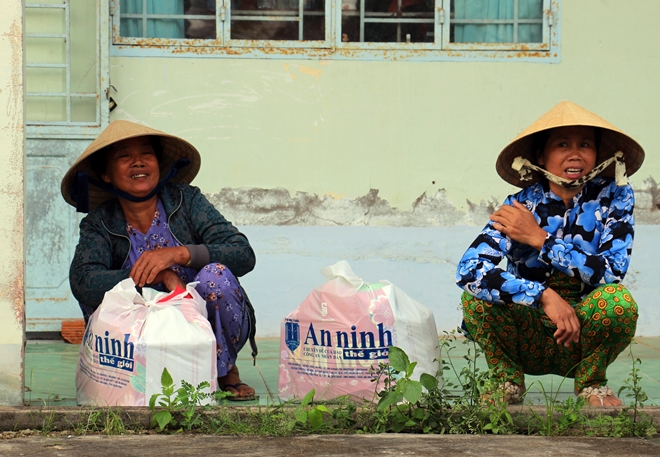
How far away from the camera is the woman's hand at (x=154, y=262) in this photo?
393cm

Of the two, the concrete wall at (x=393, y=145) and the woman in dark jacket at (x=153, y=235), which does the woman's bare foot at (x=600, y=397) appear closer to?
the woman in dark jacket at (x=153, y=235)

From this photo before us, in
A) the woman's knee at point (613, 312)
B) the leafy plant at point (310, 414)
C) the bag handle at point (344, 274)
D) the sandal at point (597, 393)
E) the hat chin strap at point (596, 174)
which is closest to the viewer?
the leafy plant at point (310, 414)

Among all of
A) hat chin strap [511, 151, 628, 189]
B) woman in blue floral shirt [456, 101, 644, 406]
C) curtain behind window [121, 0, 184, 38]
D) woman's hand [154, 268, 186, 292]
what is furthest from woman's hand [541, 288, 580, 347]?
curtain behind window [121, 0, 184, 38]

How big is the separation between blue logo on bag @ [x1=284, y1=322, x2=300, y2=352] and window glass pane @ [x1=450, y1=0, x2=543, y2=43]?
2768mm

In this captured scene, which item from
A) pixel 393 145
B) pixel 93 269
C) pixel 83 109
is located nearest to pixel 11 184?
pixel 93 269

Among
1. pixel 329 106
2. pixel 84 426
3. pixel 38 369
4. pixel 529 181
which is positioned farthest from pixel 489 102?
pixel 84 426

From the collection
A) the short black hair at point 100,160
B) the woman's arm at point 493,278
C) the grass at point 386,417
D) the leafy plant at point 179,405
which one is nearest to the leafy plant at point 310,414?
the grass at point 386,417

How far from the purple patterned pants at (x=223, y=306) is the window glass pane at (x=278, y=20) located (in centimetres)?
239

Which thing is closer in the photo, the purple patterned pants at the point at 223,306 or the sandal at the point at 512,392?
the sandal at the point at 512,392

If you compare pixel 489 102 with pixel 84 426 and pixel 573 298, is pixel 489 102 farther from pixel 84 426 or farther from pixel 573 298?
pixel 84 426

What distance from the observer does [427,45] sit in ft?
19.8

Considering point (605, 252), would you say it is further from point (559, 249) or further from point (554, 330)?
point (554, 330)

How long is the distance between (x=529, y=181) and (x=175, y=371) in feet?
5.23

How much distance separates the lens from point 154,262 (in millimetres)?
3951
